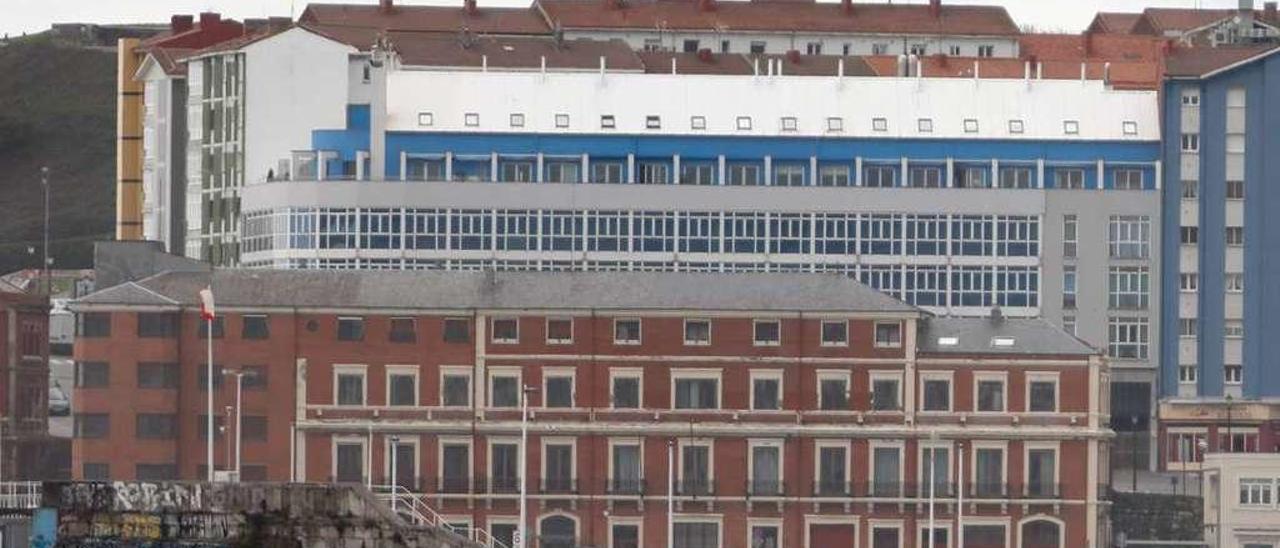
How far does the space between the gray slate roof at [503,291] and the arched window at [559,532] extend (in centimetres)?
752

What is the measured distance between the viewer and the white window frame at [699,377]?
17025 cm

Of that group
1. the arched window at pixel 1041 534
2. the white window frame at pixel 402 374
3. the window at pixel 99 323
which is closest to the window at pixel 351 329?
the white window frame at pixel 402 374

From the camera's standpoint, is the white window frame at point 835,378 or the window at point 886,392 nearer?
the white window frame at point 835,378

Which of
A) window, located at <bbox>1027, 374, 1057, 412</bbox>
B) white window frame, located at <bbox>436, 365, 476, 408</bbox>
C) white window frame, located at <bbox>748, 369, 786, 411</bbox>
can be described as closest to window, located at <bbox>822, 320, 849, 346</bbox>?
white window frame, located at <bbox>748, 369, 786, 411</bbox>

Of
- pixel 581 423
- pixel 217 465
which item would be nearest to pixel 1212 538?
pixel 581 423

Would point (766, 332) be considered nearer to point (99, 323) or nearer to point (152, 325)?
point (152, 325)

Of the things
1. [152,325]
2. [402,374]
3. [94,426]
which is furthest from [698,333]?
[94,426]

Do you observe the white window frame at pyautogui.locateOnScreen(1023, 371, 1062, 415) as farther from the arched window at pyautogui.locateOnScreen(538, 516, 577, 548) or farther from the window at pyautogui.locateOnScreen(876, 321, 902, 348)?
the arched window at pyautogui.locateOnScreen(538, 516, 577, 548)

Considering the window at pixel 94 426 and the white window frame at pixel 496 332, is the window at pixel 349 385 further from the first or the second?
the window at pixel 94 426

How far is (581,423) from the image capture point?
16962 cm

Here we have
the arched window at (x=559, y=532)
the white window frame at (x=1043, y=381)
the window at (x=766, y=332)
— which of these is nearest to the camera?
the arched window at (x=559, y=532)

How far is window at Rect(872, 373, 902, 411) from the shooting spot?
171125mm

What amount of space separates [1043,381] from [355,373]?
2217cm

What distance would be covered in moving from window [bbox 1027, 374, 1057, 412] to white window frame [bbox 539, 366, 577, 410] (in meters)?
14.6
